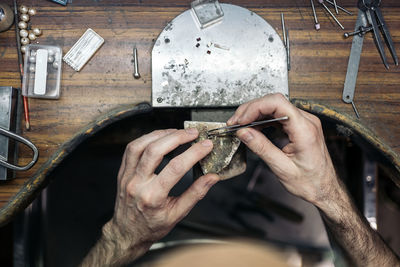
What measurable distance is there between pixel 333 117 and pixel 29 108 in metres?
1.02

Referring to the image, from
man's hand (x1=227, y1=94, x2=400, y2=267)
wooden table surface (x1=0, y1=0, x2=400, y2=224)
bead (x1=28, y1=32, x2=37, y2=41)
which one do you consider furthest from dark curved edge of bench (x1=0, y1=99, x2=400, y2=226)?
bead (x1=28, y1=32, x2=37, y2=41)

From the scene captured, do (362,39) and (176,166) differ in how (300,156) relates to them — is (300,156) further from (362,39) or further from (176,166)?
(362,39)

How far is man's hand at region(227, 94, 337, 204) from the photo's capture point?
0.90 m

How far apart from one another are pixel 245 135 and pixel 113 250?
25.8 inches

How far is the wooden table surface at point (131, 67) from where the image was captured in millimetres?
1086

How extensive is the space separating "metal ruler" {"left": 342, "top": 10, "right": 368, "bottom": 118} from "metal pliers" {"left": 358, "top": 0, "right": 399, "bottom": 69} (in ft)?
0.06

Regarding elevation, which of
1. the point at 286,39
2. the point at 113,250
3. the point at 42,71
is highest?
the point at 286,39

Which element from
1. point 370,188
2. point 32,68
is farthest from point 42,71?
point 370,188

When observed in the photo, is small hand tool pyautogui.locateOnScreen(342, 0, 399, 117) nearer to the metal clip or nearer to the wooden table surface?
the wooden table surface

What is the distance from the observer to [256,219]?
5.61 ft

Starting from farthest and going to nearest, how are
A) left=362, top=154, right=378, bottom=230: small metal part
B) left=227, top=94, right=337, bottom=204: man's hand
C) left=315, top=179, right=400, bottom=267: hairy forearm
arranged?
1. left=362, top=154, right=378, bottom=230: small metal part
2. left=315, top=179, right=400, bottom=267: hairy forearm
3. left=227, top=94, right=337, bottom=204: man's hand

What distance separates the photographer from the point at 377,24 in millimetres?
1108

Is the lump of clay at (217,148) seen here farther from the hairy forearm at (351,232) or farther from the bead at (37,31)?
the bead at (37,31)

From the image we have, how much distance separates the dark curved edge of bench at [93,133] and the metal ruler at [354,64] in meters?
0.07
